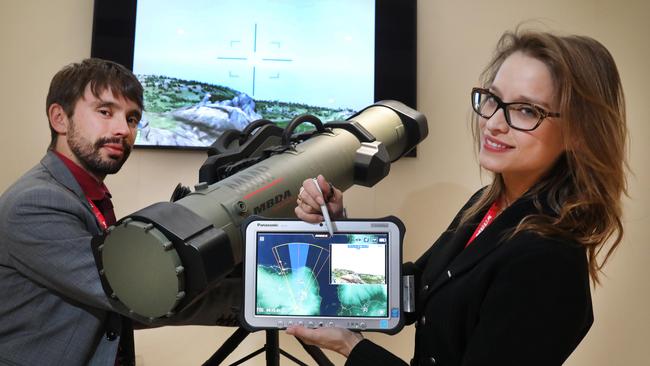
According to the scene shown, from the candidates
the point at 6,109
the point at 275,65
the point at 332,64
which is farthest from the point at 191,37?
the point at 6,109

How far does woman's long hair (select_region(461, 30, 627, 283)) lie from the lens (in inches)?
32.1

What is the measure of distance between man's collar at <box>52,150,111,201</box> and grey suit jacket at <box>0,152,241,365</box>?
10 centimetres

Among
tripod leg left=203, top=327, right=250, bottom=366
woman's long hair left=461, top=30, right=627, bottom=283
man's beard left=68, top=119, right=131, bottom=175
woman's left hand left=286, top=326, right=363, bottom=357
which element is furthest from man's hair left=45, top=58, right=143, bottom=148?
woman's long hair left=461, top=30, right=627, bottom=283

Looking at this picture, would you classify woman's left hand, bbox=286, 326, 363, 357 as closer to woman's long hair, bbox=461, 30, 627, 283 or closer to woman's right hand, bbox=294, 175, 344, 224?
woman's right hand, bbox=294, 175, 344, 224

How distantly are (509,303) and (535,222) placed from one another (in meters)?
0.14

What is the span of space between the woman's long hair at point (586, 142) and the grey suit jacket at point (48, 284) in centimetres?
68

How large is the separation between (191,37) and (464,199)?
122cm

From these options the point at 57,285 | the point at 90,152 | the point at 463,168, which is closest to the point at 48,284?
the point at 57,285

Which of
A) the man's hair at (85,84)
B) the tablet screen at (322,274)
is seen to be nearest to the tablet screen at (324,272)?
the tablet screen at (322,274)

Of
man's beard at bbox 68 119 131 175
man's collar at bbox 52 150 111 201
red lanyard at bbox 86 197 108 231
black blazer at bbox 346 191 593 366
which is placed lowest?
black blazer at bbox 346 191 593 366

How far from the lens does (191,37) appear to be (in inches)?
80.8

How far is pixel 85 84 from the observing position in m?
1.36

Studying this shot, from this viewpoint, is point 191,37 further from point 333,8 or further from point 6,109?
point 6,109

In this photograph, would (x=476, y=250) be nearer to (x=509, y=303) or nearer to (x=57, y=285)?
(x=509, y=303)
